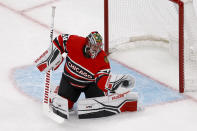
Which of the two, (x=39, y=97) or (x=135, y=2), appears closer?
(x=39, y=97)

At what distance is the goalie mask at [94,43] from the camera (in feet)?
15.0

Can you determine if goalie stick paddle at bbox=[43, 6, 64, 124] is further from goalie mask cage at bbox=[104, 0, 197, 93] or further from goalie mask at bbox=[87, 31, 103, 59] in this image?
goalie mask cage at bbox=[104, 0, 197, 93]

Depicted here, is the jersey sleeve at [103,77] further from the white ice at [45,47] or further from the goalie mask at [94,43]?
the white ice at [45,47]

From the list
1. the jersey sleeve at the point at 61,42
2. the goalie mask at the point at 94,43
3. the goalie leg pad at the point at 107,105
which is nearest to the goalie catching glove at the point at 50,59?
the jersey sleeve at the point at 61,42

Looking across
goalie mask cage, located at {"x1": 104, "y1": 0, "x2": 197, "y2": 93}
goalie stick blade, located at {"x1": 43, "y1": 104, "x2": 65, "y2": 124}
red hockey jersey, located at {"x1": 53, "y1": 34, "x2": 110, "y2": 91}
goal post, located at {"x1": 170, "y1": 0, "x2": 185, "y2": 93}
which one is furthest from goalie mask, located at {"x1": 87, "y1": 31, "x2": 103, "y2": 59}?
goalie mask cage, located at {"x1": 104, "y1": 0, "x2": 197, "y2": 93}

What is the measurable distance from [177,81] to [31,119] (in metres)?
1.49

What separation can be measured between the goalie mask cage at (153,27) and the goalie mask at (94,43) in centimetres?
99

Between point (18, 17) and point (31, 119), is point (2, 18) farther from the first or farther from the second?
point (31, 119)

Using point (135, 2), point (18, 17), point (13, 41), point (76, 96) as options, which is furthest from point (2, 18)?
point (76, 96)

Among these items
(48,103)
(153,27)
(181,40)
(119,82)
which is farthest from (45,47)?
(119,82)

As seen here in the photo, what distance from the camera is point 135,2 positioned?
586 centimetres

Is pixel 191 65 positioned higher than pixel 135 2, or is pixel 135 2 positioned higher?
pixel 135 2

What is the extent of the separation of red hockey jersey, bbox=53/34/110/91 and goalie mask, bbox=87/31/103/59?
0.17ft

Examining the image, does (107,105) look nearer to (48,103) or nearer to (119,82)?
(119,82)
